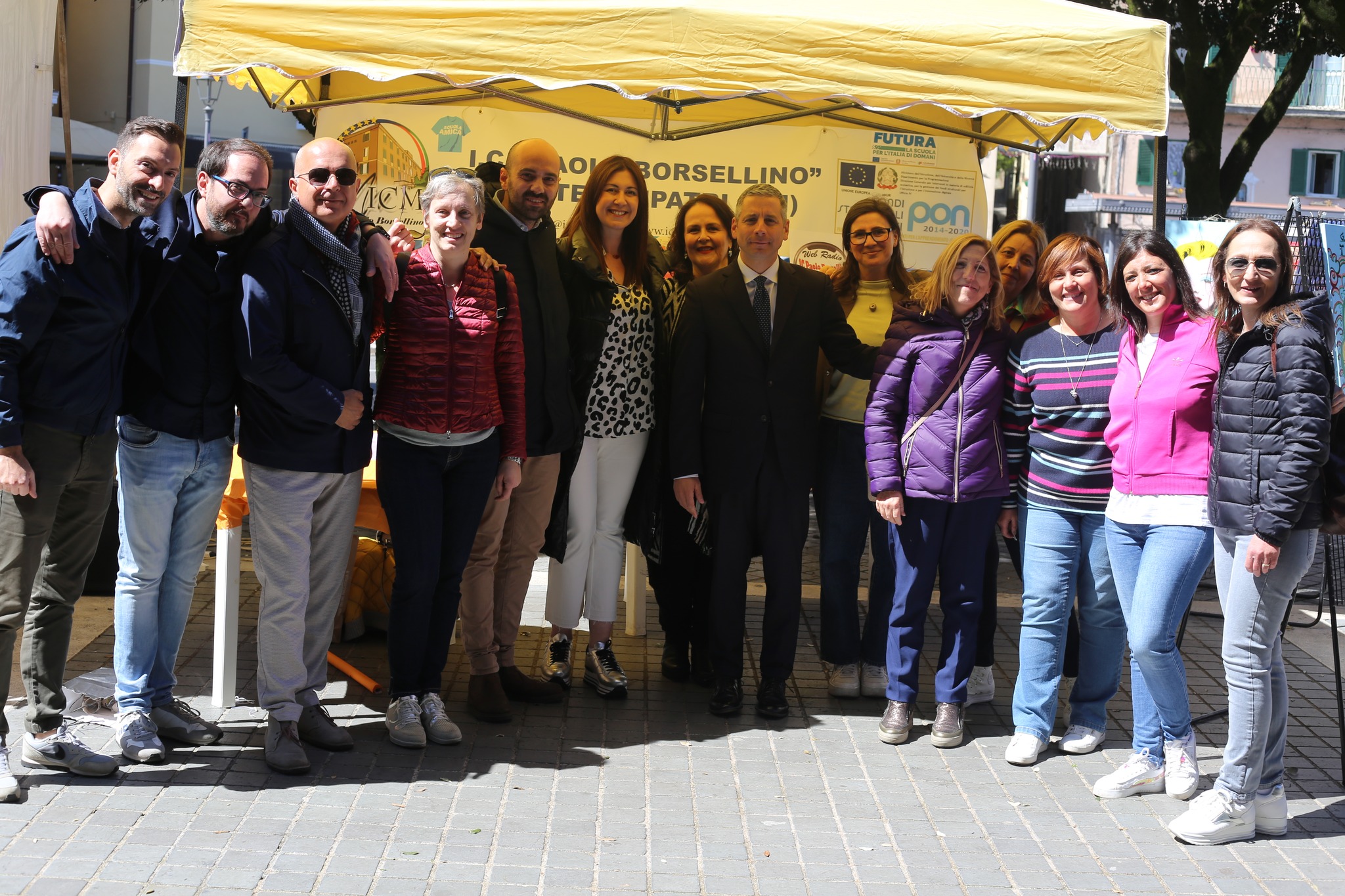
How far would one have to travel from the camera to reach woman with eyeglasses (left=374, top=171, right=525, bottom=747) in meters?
4.22

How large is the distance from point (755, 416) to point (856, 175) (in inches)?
117

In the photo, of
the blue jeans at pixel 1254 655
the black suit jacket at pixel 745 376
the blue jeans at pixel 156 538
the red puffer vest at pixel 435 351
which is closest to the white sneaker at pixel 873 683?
the black suit jacket at pixel 745 376

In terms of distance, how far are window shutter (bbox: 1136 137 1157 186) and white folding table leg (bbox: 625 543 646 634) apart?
98.1 feet

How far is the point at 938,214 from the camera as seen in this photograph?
732 centimetres

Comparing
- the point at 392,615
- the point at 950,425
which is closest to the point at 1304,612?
the point at 950,425

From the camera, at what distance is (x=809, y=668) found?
5648 millimetres

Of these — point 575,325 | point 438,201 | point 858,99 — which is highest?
point 858,99

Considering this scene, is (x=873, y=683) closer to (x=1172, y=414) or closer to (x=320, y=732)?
(x=1172, y=414)

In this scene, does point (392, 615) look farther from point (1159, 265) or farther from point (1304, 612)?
point (1304, 612)

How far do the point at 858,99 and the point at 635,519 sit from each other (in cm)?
188

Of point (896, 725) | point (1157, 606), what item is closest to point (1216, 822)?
point (1157, 606)

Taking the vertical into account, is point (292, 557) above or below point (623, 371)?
below

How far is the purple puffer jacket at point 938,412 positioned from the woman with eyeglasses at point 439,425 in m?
1.35

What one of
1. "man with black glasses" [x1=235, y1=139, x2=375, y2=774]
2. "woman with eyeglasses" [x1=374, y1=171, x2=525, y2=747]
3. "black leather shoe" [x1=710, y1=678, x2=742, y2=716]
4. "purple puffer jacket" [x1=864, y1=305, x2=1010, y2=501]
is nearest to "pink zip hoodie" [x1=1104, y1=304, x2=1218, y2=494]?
"purple puffer jacket" [x1=864, y1=305, x2=1010, y2=501]
